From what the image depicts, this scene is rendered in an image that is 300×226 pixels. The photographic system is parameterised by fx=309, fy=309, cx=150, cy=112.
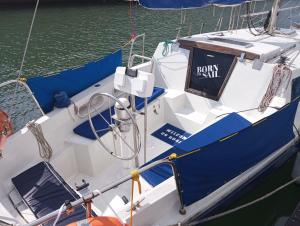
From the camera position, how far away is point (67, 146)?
15.7 feet

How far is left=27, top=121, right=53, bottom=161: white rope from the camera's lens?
4328 mm

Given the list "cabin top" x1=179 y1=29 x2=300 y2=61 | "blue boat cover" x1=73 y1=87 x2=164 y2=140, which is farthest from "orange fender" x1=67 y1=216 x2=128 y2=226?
"cabin top" x1=179 y1=29 x2=300 y2=61

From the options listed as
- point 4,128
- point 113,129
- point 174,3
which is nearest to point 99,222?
point 113,129

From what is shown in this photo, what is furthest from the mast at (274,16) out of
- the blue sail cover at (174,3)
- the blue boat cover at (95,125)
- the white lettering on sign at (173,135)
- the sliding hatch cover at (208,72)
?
the blue boat cover at (95,125)

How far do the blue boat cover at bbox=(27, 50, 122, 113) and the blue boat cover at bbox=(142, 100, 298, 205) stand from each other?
6.90 ft

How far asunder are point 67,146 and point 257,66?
11.2ft

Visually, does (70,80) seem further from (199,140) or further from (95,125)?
(199,140)

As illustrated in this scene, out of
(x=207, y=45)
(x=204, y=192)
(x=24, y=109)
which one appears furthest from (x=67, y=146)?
(x=24, y=109)

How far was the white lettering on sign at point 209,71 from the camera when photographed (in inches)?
222

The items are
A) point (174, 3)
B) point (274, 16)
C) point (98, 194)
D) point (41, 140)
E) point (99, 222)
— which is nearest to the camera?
point (99, 222)

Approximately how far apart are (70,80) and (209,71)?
8.15 feet

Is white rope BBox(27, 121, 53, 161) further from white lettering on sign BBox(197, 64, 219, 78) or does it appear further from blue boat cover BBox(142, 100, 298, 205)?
white lettering on sign BBox(197, 64, 219, 78)

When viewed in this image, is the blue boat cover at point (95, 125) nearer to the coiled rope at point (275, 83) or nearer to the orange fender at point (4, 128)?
the orange fender at point (4, 128)

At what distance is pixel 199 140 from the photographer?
4262 millimetres
